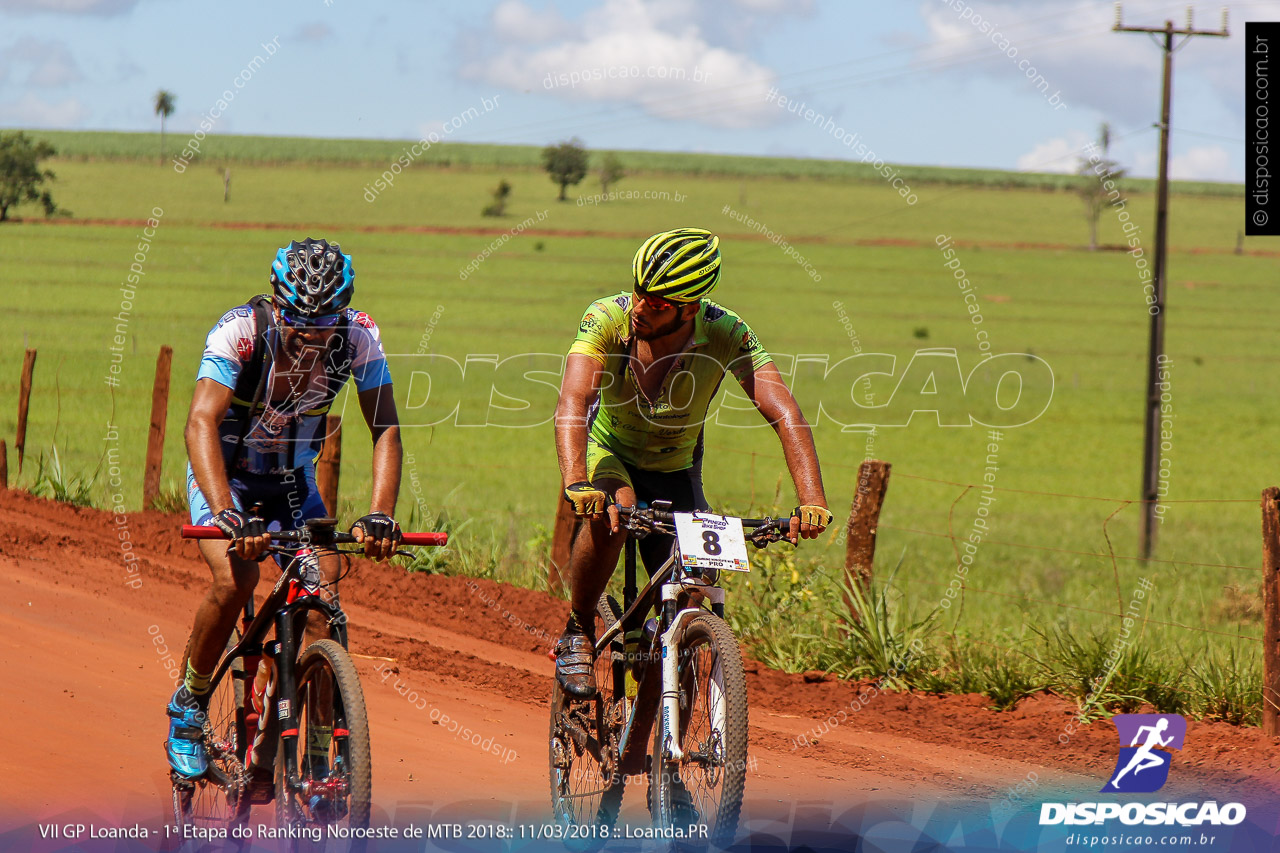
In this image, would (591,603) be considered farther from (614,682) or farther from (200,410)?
(200,410)

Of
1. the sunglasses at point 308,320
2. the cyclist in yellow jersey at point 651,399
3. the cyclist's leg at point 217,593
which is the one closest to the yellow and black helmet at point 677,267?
the cyclist in yellow jersey at point 651,399

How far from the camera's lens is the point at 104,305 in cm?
3672

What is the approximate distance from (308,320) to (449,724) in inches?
122

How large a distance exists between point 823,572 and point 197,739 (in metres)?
5.61

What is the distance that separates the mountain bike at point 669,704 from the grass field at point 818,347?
394 centimetres

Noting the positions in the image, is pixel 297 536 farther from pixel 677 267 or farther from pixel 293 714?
pixel 677 267

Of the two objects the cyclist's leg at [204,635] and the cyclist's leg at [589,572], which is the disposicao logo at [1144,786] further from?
the cyclist's leg at [204,635]

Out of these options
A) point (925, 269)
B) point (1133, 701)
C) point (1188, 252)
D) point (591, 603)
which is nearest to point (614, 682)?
point (591, 603)

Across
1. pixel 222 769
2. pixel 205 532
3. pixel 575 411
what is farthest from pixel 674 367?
pixel 222 769

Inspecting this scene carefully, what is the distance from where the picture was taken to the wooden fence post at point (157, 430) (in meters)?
13.3

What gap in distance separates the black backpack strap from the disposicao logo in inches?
163

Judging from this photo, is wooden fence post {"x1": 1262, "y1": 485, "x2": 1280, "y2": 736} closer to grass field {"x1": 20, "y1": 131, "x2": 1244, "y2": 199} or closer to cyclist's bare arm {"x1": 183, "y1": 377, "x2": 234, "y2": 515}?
cyclist's bare arm {"x1": 183, "y1": 377, "x2": 234, "y2": 515}

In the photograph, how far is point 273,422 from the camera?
491 cm

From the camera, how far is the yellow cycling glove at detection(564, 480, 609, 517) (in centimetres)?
466
